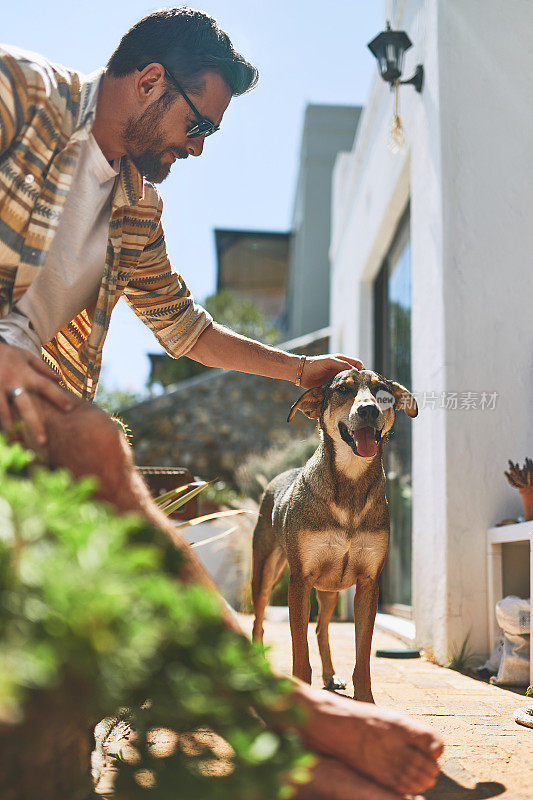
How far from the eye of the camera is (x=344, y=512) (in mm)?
2742

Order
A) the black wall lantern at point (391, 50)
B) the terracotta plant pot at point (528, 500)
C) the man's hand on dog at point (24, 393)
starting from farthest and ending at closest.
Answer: the black wall lantern at point (391, 50), the terracotta plant pot at point (528, 500), the man's hand on dog at point (24, 393)

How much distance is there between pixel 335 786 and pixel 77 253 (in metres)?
1.62

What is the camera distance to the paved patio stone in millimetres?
1654

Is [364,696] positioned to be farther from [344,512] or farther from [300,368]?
[300,368]

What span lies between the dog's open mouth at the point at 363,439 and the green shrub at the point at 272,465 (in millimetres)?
5103

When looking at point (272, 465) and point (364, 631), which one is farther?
point (272, 465)

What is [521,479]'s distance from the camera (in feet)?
12.0

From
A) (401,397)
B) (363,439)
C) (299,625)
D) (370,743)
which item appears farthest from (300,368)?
(370,743)

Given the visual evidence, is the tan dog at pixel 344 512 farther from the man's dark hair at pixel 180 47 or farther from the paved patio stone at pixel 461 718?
the man's dark hair at pixel 180 47

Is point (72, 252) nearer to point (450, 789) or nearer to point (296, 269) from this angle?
point (450, 789)

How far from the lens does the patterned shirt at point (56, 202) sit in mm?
1808

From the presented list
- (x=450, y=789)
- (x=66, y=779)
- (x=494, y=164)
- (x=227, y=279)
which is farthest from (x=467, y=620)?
(x=227, y=279)

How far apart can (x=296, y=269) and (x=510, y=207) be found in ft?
39.8

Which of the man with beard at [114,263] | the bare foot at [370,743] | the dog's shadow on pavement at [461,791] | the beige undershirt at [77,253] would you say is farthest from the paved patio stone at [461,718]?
the beige undershirt at [77,253]
